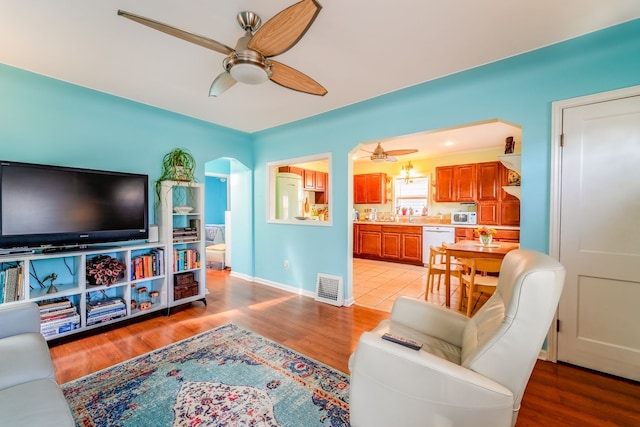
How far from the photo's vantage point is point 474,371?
1.15 m

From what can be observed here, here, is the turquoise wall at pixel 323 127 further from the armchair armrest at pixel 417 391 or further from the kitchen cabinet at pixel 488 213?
the kitchen cabinet at pixel 488 213

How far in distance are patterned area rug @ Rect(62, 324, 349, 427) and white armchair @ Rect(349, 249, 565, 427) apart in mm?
516

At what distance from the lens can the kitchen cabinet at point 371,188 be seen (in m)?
6.90

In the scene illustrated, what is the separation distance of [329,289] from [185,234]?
2048 millimetres

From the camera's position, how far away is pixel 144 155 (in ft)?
10.8

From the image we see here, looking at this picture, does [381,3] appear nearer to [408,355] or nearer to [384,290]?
[408,355]

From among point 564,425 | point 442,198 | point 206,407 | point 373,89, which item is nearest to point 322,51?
point 373,89

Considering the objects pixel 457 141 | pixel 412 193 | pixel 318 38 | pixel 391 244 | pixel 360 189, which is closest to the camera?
pixel 318 38

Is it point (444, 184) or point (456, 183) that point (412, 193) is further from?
point (456, 183)

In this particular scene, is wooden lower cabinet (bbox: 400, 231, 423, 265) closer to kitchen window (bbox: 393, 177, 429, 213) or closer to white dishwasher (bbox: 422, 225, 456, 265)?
white dishwasher (bbox: 422, 225, 456, 265)

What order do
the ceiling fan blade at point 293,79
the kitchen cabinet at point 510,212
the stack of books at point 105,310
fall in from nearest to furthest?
the ceiling fan blade at point 293,79, the stack of books at point 105,310, the kitchen cabinet at point 510,212

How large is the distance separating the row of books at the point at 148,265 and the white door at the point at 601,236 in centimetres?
406

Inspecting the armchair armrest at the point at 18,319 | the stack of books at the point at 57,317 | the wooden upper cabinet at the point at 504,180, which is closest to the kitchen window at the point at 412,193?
the wooden upper cabinet at the point at 504,180

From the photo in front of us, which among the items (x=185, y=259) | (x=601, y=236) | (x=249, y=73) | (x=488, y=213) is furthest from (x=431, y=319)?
(x=488, y=213)
